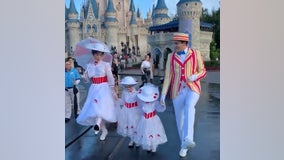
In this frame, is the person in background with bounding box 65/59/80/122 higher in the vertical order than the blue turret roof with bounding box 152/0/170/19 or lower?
lower

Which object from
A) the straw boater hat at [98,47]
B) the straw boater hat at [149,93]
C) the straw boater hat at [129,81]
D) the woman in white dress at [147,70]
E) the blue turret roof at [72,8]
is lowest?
the straw boater hat at [149,93]

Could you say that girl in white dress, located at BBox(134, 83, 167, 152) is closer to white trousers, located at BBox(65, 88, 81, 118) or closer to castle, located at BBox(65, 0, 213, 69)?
castle, located at BBox(65, 0, 213, 69)

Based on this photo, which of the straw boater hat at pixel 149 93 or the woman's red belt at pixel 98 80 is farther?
the woman's red belt at pixel 98 80

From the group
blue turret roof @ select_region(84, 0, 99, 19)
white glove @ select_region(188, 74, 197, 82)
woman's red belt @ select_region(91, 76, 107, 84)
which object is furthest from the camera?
woman's red belt @ select_region(91, 76, 107, 84)

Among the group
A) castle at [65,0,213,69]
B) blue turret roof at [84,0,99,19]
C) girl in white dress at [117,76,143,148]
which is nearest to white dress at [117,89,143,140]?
girl in white dress at [117,76,143,148]

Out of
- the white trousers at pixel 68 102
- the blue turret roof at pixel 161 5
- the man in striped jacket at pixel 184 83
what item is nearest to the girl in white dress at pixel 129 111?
the man in striped jacket at pixel 184 83

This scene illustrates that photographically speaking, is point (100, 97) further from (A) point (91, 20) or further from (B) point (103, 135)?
(A) point (91, 20)

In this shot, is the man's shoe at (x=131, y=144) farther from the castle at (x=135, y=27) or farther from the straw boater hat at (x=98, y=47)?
Answer: the straw boater hat at (x=98, y=47)
